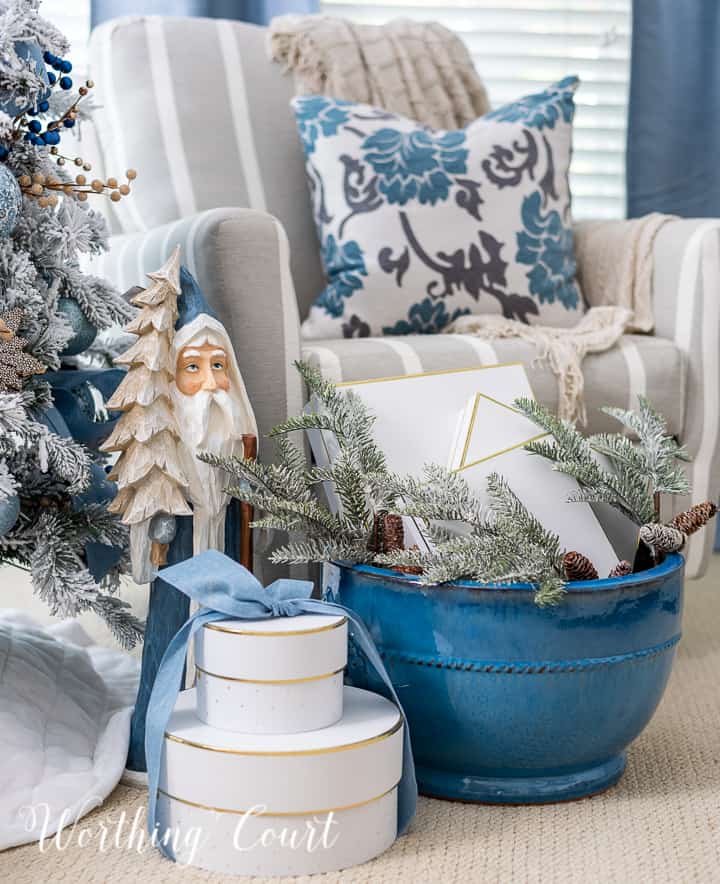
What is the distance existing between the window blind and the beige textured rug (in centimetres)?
170

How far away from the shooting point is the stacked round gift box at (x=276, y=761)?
35.4 inches

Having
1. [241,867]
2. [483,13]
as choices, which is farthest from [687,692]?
[483,13]

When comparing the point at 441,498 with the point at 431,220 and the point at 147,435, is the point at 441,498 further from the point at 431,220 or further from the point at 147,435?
the point at 431,220

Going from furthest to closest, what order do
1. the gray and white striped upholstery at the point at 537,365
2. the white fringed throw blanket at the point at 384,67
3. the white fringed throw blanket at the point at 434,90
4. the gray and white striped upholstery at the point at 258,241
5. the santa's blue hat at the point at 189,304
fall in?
1. the white fringed throw blanket at the point at 384,67
2. the white fringed throw blanket at the point at 434,90
3. the gray and white striped upholstery at the point at 537,365
4. the gray and white striped upholstery at the point at 258,241
5. the santa's blue hat at the point at 189,304

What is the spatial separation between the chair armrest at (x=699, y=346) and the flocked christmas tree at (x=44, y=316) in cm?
88

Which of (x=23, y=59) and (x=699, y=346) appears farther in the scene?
(x=699, y=346)

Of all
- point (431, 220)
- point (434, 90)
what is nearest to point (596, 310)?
point (431, 220)

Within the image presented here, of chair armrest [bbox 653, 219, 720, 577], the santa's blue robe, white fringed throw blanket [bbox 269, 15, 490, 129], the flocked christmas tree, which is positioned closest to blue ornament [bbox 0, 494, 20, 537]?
the flocked christmas tree

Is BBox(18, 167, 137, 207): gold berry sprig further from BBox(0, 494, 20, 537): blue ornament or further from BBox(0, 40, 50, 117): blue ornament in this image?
BBox(0, 494, 20, 537): blue ornament

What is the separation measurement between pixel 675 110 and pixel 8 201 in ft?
5.97

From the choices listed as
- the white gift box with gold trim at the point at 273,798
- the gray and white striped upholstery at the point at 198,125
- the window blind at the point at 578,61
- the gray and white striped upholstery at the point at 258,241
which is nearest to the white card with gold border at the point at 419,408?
the gray and white striped upholstery at the point at 258,241

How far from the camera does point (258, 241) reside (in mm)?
1311

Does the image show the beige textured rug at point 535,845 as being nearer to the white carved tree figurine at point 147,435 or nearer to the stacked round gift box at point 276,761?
the stacked round gift box at point 276,761

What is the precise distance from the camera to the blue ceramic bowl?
3.27 ft
